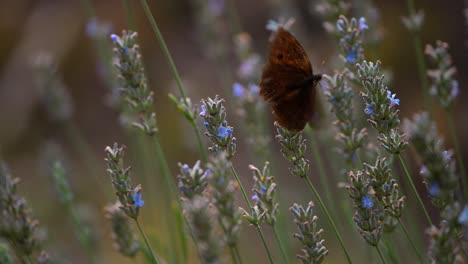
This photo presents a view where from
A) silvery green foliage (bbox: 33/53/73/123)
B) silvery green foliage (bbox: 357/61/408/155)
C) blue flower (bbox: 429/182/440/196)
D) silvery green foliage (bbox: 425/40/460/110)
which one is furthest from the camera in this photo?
silvery green foliage (bbox: 33/53/73/123)

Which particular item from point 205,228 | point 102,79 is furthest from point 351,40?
point 102,79

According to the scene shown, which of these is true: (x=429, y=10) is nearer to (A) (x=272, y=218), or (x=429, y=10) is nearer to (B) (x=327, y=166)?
(B) (x=327, y=166)

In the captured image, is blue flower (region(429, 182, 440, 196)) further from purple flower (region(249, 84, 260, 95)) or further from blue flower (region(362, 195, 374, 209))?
purple flower (region(249, 84, 260, 95))

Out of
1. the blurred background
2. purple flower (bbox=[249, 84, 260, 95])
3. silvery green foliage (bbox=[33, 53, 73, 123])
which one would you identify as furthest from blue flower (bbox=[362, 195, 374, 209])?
the blurred background

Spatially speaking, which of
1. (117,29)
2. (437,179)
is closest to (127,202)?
Answer: (437,179)

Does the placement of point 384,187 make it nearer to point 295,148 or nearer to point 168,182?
point 295,148

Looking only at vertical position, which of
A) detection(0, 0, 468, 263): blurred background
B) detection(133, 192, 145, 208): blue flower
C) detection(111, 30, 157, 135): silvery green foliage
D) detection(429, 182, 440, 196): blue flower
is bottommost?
detection(429, 182, 440, 196): blue flower

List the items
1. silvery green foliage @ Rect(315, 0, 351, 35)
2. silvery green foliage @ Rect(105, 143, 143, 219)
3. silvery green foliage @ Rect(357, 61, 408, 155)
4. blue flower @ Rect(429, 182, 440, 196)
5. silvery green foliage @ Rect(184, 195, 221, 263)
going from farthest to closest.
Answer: silvery green foliage @ Rect(315, 0, 351, 35)
silvery green foliage @ Rect(105, 143, 143, 219)
silvery green foliage @ Rect(357, 61, 408, 155)
blue flower @ Rect(429, 182, 440, 196)
silvery green foliage @ Rect(184, 195, 221, 263)
